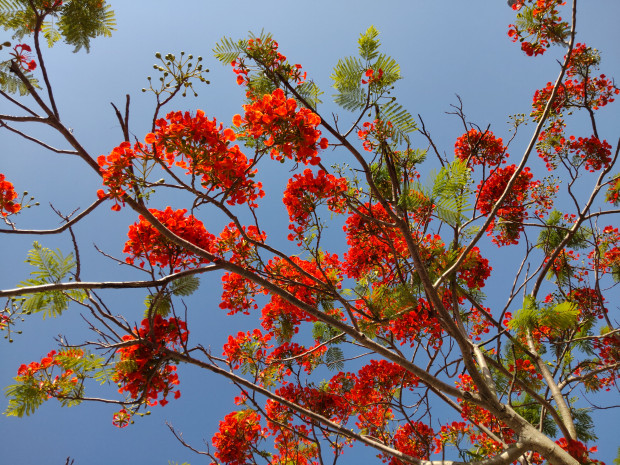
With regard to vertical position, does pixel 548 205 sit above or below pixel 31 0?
above

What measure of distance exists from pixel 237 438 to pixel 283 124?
4.65 meters

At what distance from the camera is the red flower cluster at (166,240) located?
11.1 feet

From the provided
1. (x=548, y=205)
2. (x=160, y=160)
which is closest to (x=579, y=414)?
(x=548, y=205)

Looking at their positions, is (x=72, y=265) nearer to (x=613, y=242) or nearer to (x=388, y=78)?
(x=388, y=78)

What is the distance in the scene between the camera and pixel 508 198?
5.45 meters

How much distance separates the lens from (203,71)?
8.33 feet

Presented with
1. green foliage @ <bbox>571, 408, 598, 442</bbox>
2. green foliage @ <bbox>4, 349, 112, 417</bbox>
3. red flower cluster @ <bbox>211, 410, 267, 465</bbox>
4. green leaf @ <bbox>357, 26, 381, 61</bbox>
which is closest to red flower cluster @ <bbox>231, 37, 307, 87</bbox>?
green leaf @ <bbox>357, 26, 381, 61</bbox>

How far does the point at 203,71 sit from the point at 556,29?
4.74 m

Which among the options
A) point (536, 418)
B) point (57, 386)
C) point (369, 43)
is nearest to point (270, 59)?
point (369, 43)

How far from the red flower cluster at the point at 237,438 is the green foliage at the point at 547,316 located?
12.9 feet

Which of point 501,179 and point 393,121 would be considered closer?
point 393,121

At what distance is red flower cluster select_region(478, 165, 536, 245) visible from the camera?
5461 mm

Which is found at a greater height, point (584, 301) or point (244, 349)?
point (584, 301)

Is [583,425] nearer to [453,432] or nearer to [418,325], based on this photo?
[453,432]
